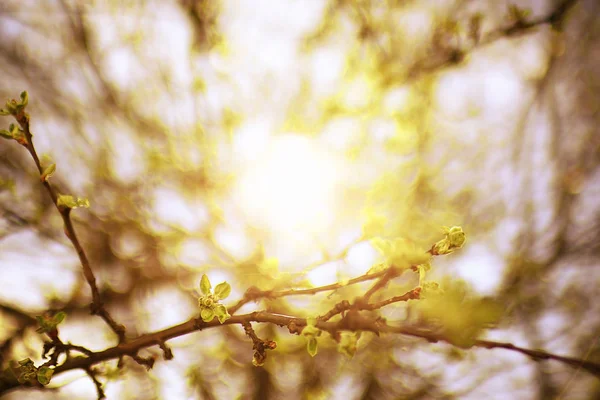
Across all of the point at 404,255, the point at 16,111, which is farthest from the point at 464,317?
the point at 16,111

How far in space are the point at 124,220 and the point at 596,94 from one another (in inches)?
213

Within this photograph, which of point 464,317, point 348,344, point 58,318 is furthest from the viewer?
point 58,318

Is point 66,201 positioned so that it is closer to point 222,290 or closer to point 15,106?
point 15,106

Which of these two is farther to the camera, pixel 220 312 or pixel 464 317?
pixel 220 312

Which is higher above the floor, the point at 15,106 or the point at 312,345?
the point at 15,106

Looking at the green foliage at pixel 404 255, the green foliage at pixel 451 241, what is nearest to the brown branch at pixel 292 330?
the green foliage at pixel 404 255

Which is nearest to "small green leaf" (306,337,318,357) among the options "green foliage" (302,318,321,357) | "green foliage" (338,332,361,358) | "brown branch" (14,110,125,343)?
"green foliage" (302,318,321,357)

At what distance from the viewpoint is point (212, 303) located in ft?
3.80

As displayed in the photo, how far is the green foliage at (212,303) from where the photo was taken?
3.71 ft

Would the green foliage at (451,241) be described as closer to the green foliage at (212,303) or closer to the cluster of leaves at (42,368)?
the green foliage at (212,303)

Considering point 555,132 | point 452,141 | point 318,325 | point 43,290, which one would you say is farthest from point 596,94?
point 43,290

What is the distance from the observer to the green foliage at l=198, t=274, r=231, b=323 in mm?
1130

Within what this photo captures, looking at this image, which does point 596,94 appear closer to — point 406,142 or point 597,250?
point 597,250

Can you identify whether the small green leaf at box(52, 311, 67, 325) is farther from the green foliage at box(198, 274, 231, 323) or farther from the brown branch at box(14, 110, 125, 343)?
the green foliage at box(198, 274, 231, 323)
